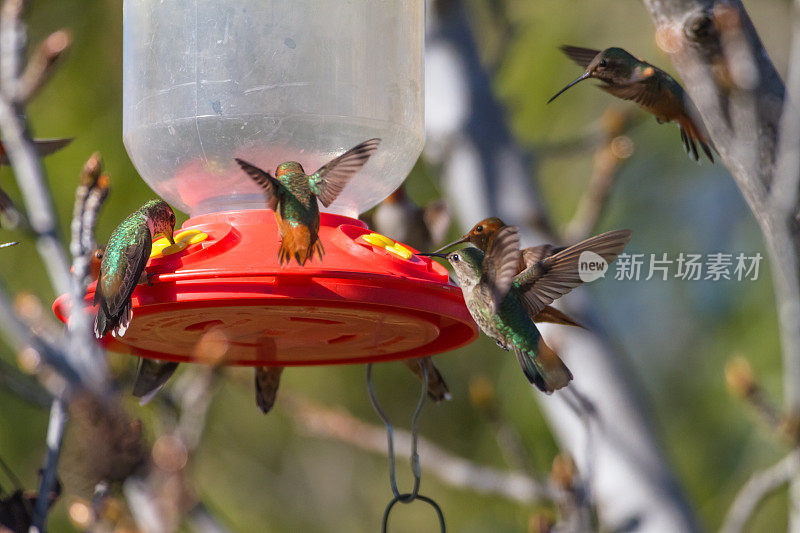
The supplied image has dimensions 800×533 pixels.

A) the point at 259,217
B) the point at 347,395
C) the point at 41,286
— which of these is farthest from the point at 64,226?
the point at 259,217

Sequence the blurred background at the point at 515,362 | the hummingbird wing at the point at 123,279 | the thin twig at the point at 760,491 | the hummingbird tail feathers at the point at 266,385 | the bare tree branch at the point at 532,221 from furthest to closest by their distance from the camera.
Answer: the blurred background at the point at 515,362
the bare tree branch at the point at 532,221
the thin twig at the point at 760,491
the hummingbird tail feathers at the point at 266,385
the hummingbird wing at the point at 123,279

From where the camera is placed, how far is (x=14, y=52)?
360 centimetres

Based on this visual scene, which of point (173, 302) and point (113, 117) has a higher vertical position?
point (173, 302)

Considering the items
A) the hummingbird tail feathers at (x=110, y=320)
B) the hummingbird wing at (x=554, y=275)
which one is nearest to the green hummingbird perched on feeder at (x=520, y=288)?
the hummingbird wing at (x=554, y=275)

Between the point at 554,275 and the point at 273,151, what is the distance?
102 cm

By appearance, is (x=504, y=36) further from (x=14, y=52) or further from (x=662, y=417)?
(x=662, y=417)

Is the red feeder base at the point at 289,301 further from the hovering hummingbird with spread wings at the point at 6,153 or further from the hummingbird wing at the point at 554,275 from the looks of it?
the hovering hummingbird with spread wings at the point at 6,153

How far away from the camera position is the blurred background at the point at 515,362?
390 inches

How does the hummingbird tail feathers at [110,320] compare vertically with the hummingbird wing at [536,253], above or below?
above

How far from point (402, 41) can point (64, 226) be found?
19.3 ft

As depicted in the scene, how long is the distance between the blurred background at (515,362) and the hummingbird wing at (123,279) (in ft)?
22.4

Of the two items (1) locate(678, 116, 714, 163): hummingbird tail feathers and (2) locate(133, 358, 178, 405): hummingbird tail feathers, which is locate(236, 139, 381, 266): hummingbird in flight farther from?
(1) locate(678, 116, 714, 163): hummingbird tail feathers

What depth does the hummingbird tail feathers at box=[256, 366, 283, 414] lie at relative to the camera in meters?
3.79

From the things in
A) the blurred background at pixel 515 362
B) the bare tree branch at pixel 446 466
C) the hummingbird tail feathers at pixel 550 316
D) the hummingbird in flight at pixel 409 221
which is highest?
the hummingbird tail feathers at pixel 550 316
